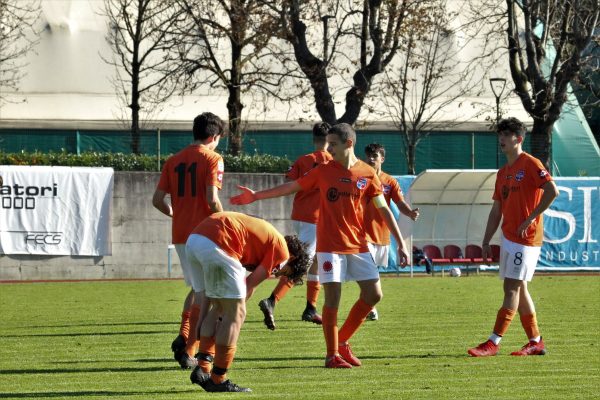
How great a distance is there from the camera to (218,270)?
8820 mm

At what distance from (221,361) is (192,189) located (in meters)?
2.44

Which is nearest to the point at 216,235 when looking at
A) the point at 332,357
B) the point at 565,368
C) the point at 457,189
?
the point at 332,357

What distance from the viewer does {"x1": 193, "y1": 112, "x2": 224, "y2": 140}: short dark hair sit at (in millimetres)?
11000

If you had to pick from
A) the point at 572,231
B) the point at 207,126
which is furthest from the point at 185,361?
the point at 572,231

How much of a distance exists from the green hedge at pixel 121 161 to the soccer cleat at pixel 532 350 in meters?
18.3

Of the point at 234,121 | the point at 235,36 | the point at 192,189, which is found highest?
the point at 235,36

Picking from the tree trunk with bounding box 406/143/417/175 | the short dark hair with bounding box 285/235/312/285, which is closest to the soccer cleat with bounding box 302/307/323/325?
the short dark hair with bounding box 285/235/312/285

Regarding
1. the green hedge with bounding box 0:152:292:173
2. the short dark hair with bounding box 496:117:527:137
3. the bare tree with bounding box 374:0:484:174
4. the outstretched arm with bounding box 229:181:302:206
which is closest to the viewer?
the outstretched arm with bounding box 229:181:302:206

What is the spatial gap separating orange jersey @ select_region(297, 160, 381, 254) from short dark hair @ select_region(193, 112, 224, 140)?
94 cm

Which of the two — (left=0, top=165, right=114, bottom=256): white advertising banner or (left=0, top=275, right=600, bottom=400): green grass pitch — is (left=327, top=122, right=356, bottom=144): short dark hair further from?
(left=0, top=165, right=114, bottom=256): white advertising banner

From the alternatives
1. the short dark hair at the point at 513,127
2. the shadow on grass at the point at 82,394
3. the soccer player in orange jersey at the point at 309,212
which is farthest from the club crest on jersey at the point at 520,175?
the shadow on grass at the point at 82,394

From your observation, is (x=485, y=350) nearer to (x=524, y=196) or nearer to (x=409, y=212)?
(x=524, y=196)

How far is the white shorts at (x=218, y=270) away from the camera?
880cm

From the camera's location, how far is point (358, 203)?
36.0 feet
